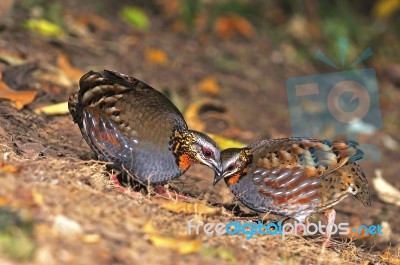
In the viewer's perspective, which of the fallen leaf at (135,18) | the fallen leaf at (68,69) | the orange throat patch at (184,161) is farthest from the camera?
the fallen leaf at (135,18)

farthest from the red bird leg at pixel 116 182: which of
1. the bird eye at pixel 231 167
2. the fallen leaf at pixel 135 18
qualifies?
the fallen leaf at pixel 135 18

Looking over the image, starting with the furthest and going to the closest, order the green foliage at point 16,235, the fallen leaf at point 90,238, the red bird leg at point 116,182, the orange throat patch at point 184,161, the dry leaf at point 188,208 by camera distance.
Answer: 1. the orange throat patch at point 184,161
2. the red bird leg at point 116,182
3. the dry leaf at point 188,208
4. the fallen leaf at point 90,238
5. the green foliage at point 16,235

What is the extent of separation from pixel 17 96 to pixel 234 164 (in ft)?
8.18

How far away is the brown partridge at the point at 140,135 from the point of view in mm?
5730

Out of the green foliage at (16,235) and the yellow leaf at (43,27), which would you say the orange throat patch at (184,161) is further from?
the yellow leaf at (43,27)

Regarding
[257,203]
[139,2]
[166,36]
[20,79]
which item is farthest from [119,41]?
[257,203]

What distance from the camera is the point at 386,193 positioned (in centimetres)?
809

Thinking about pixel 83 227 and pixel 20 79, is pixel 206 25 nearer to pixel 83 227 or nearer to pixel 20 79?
pixel 20 79

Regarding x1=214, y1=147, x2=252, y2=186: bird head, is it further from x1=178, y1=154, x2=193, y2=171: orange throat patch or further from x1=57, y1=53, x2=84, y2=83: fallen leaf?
x1=57, y1=53, x2=84, y2=83: fallen leaf

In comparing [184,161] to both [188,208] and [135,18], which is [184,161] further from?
[135,18]

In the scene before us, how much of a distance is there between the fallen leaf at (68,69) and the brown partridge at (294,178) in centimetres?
332

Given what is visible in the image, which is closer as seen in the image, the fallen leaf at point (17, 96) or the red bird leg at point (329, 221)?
the red bird leg at point (329, 221)

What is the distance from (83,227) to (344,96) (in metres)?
7.30

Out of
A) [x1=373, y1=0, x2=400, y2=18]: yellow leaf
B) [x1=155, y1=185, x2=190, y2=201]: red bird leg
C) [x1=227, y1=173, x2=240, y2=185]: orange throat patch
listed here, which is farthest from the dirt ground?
[x1=373, y1=0, x2=400, y2=18]: yellow leaf
